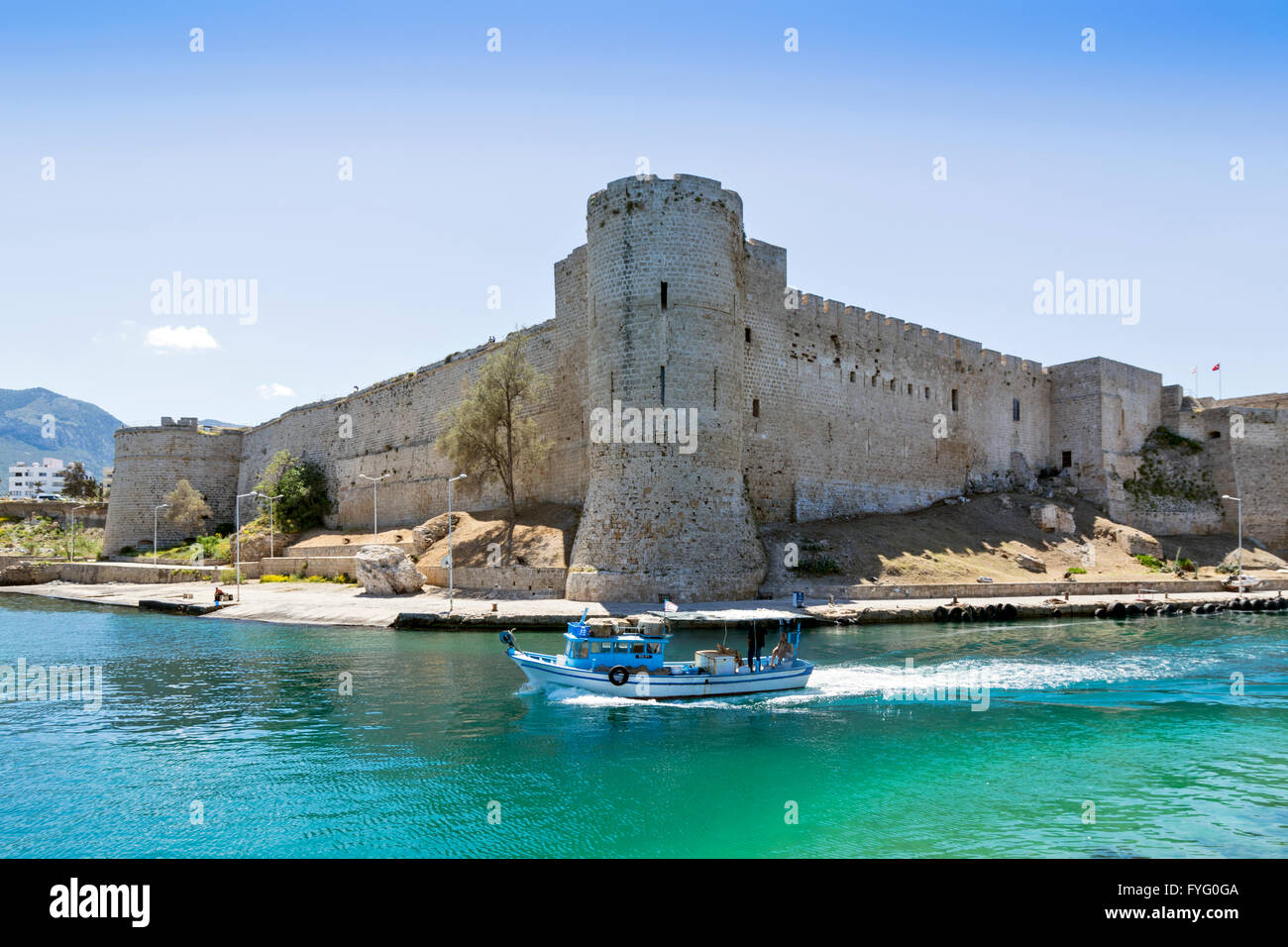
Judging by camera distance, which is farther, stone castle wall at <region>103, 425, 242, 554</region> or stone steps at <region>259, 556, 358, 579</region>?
stone castle wall at <region>103, 425, 242, 554</region>

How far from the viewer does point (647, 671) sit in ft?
56.4

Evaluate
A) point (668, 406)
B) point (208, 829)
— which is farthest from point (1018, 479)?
point (208, 829)

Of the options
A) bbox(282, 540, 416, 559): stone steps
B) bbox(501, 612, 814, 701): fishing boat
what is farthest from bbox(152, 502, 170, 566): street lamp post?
bbox(501, 612, 814, 701): fishing boat

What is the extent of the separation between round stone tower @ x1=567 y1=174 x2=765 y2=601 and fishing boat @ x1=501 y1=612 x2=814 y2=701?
27.8 ft

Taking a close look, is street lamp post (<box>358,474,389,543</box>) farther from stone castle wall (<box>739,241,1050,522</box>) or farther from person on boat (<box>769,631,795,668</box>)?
person on boat (<box>769,631,795,668</box>)

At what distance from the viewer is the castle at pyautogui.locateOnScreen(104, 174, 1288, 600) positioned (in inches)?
1069

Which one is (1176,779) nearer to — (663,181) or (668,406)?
(668,406)

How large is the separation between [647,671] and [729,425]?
41.8ft

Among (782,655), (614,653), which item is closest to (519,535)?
(614,653)

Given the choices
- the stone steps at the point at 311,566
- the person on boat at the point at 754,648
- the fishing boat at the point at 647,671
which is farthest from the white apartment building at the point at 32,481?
the person on boat at the point at 754,648

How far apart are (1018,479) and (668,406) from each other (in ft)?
81.7

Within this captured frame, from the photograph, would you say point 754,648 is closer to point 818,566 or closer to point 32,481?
point 818,566

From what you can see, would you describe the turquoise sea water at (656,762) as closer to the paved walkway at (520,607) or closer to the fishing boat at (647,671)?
the fishing boat at (647,671)
